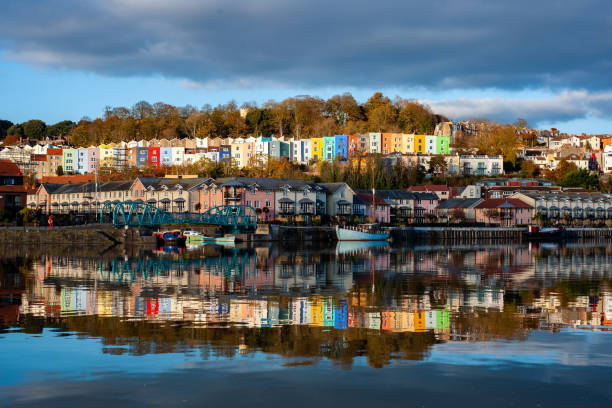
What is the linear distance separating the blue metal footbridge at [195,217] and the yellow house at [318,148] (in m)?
59.2

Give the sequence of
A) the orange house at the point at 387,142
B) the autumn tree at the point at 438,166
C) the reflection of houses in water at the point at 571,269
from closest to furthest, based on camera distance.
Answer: the reflection of houses in water at the point at 571,269 < the autumn tree at the point at 438,166 < the orange house at the point at 387,142

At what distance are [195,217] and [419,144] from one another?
78509mm

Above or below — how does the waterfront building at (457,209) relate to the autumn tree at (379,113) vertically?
below

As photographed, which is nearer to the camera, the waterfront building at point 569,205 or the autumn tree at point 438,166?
the waterfront building at point 569,205

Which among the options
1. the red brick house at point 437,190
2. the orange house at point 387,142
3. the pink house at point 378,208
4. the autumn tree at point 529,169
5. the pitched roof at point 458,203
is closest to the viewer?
the pink house at point 378,208

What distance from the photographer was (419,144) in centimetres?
14438

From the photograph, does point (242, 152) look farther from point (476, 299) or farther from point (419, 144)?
point (476, 299)

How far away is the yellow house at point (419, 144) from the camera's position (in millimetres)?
143875

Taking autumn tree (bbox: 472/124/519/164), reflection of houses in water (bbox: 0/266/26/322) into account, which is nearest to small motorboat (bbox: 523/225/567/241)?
autumn tree (bbox: 472/124/519/164)

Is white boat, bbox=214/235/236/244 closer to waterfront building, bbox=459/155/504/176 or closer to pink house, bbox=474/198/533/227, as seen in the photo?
pink house, bbox=474/198/533/227

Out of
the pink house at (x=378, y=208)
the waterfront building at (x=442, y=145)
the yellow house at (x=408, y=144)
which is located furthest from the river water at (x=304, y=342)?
the waterfront building at (x=442, y=145)

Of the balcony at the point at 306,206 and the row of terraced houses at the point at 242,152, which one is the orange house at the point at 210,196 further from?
the row of terraced houses at the point at 242,152

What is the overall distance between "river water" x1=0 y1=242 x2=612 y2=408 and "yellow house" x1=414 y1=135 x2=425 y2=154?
374 feet

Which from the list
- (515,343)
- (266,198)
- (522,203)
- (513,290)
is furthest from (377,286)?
(522,203)
